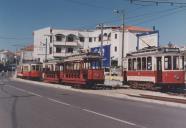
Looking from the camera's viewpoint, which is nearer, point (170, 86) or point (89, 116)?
point (89, 116)

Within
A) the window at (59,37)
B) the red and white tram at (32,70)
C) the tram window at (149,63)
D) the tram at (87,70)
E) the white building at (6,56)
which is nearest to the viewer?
the tram window at (149,63)

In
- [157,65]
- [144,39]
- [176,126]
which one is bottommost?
[176,126]

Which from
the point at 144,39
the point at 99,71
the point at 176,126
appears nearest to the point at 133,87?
the point at 99,71

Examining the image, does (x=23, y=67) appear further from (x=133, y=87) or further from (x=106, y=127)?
(x=106, y=127)

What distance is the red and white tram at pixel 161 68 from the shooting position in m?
29.7

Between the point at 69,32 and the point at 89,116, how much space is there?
3751 inches

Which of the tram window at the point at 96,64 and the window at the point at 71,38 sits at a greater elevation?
the window at the point at 71,38

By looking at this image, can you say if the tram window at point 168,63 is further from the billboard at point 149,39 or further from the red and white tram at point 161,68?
the billboard at point 149,39

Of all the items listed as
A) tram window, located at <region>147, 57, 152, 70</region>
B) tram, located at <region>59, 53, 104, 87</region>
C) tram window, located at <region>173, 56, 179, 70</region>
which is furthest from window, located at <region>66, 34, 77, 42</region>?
tram window, located at <region>173, 56, 179, 70</region>

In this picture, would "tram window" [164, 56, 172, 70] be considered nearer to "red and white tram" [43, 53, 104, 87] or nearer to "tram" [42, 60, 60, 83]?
"red and white tram" [43, 53, 104, 87]

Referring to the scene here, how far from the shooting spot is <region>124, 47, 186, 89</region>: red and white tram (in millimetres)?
29703

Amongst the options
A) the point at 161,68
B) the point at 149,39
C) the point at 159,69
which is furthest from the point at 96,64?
the point at 149,39

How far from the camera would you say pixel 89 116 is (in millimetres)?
14719

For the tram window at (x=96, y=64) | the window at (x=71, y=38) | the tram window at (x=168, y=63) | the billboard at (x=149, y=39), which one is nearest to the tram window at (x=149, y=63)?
the tram window at (x=168, y=63)
